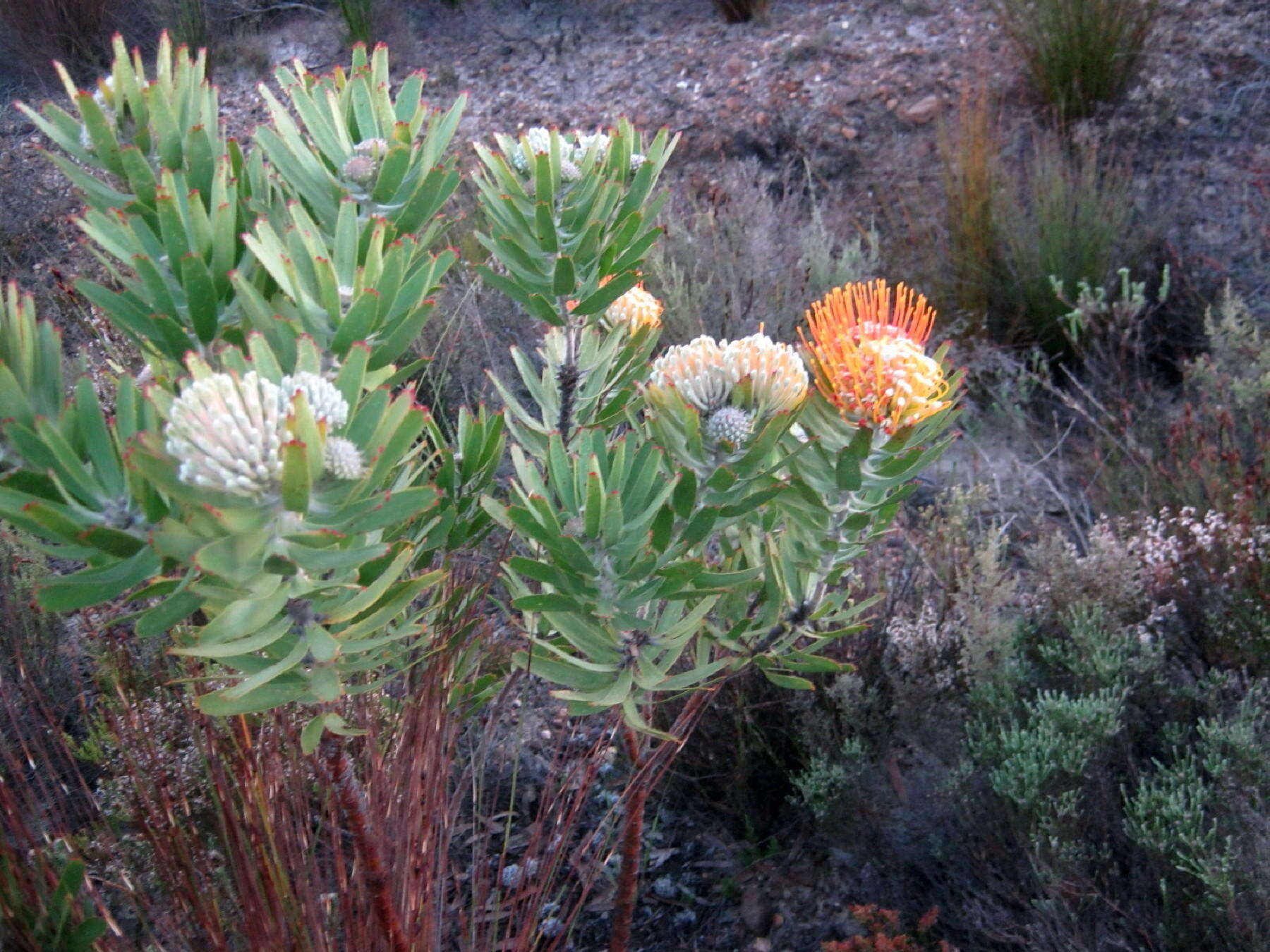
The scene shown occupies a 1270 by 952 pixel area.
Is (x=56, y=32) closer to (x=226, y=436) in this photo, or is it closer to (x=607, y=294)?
(x=607, y=294)

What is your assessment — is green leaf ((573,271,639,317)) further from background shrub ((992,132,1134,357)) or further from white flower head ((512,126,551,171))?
background shrub ((992,132,1134,357))

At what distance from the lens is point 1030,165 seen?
451 cm

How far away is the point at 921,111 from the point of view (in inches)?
214

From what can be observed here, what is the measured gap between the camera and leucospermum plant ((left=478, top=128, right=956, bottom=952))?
Result: 3.83 ft

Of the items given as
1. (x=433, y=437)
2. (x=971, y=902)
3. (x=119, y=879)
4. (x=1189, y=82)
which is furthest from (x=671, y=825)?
(x=1189, y=82)

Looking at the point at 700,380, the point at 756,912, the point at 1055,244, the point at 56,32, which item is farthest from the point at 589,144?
the point at 56,32

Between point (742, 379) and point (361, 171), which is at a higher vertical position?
point (361, 171)

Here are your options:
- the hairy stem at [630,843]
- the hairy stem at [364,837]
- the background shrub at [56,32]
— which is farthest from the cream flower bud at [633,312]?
the background shrub at [56,32]

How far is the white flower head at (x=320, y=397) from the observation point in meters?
0.88

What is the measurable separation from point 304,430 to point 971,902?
1824 millimetres

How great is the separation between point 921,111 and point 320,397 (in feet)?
17.7

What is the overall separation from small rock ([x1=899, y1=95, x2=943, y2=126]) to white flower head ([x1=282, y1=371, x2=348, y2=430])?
17.5 feet

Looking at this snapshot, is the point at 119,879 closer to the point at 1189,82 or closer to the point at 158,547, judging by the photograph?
the point at 158,547

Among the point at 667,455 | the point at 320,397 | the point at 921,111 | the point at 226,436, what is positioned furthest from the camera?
the point at 921,111
